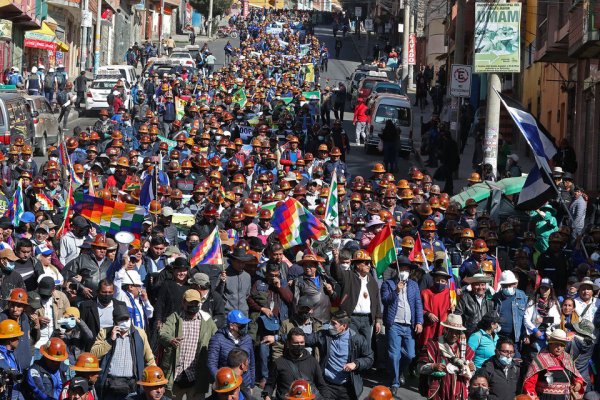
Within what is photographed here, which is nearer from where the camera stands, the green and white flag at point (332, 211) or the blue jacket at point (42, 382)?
the blue jacket at point (42, 382)

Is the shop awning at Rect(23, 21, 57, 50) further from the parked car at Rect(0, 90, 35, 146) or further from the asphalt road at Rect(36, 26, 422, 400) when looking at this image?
the parked car at Rect(0, 90, 35, 146)

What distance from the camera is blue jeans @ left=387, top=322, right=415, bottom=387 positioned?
14727 millimetres

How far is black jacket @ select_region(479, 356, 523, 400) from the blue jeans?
260cm

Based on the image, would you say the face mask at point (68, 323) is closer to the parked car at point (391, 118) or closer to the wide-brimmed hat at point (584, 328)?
the wide-brimmed hat at point (584, 328)

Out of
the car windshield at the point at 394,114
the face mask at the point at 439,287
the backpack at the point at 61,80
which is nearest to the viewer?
the face mask at the point at 439,287

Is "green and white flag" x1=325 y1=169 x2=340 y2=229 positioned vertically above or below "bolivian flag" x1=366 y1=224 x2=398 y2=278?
above

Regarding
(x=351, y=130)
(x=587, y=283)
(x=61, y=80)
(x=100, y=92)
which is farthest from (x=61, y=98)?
(x=587, y=283)

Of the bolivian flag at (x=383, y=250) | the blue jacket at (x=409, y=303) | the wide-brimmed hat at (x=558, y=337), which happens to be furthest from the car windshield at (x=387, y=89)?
the wide-brimmed hat at (x=558, y=337)

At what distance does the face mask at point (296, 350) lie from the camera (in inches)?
450

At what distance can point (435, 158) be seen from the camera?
35.6 m

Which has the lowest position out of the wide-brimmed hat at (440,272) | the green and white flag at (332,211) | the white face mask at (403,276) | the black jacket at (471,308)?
the black jacket at (471,308)

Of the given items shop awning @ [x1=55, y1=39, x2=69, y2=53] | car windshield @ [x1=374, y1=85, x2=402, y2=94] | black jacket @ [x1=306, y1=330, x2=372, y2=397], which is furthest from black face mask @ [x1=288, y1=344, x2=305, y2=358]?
shop awning @ [x1=55, y1=39, x2=69, y2=53]

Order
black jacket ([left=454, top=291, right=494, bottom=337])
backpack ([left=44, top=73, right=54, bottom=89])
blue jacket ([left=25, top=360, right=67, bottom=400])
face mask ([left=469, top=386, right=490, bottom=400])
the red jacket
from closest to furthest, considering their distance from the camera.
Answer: blue jacket ([left=25, top=360, right=67, bottom=400]), face mask ([left=469, top=386, right=490, bottom=400]), black jacket ([left=454, top=291, right=494, bottom=337]), the red jacket, backpack ([left=44, top=73, right=54, bottom=89])

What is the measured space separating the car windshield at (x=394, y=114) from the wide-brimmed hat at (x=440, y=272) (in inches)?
906
